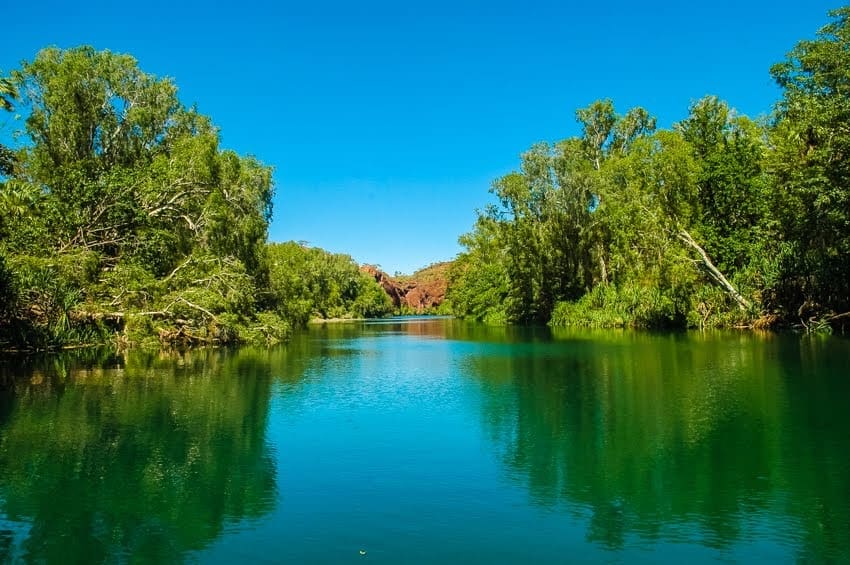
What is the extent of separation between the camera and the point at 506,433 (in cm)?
1205

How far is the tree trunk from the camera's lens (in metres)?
38.2

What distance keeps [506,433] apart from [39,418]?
31.7 ft

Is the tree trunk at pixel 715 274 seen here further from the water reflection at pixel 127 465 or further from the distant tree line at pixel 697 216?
the water reflection at pixel 127 465

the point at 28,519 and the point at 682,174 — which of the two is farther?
the point at 682,174

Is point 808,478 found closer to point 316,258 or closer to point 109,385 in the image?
point 109,385

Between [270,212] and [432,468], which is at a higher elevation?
[270,212]

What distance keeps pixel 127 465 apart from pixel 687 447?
8846 millimetres

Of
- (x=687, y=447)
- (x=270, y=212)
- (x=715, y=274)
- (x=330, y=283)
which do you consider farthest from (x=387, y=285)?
(x=687, y=447)

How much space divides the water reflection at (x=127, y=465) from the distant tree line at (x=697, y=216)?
1028 inches

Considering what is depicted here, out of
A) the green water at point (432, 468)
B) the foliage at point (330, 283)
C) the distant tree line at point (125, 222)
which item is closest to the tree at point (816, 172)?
the green water at point (432, 468)

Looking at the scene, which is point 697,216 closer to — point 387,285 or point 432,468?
point 432,468

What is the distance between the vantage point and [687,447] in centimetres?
1043

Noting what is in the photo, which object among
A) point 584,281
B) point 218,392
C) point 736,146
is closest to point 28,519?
point 218,392

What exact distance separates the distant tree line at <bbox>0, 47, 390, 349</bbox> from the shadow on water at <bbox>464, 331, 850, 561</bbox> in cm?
1724
